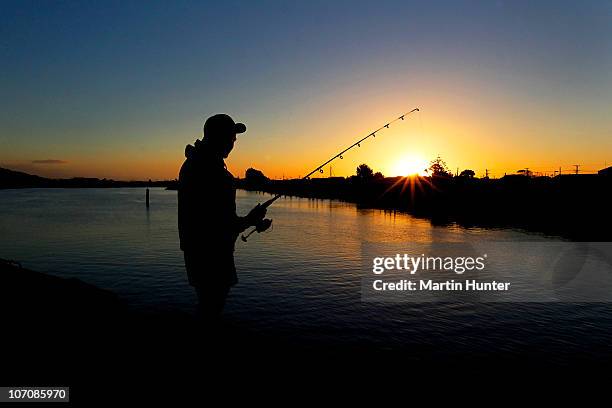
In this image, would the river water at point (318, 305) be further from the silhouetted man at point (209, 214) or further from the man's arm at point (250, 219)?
the silhouetted man at point (209, 214)

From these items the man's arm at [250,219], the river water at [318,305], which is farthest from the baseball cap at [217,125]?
the river water at [318,305]

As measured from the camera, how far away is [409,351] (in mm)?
10188

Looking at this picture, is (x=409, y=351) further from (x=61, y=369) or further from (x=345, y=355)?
(x=61, y=369)

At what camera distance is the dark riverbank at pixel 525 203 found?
154 feet

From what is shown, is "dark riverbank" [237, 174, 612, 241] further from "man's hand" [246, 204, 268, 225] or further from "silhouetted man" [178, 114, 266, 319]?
"silhouetted man" [178, 114, 266, 319]

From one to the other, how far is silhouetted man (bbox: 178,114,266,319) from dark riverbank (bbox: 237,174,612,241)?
25.0m

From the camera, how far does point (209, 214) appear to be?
15.6 feet

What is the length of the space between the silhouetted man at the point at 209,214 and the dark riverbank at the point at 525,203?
2505 centimetres

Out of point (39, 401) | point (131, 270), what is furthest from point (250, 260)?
point (39, 401)

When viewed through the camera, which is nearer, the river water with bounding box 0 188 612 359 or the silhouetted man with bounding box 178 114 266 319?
the silhouetted man with bounding box 178 114 266 319

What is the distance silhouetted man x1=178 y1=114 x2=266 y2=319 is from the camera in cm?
471

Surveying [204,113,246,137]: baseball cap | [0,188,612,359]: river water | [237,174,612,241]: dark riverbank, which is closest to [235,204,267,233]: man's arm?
[204,113,246,137]: baseball cap

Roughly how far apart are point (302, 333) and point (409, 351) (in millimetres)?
2992

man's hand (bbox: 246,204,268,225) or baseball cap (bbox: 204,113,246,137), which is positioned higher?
baseball cap (bbox: 204,113,246,137)
